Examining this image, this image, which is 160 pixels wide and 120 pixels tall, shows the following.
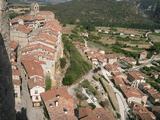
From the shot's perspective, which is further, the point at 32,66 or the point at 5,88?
the point at 32,66

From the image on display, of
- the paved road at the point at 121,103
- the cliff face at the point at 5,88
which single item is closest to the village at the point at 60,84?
the paved road at the point at 121,103

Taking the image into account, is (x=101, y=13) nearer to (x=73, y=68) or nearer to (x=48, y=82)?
(x=73, y=68)

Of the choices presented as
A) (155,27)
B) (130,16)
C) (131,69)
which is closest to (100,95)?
(131,69)

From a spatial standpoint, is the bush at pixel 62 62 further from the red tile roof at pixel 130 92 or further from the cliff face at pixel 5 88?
the cliff face at pixel 5 88

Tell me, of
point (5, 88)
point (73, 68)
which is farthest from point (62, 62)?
point (5, 88)

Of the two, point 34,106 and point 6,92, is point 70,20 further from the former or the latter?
point 6,92

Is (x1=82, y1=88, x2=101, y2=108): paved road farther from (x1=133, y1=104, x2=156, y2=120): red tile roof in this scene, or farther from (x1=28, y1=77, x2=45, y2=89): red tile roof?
(x1=28, y1=77, x2=45, y2=89): red tile roof
